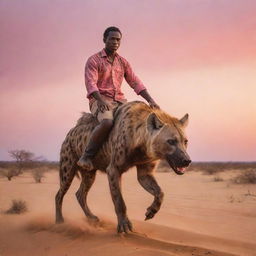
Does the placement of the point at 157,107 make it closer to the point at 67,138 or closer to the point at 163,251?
the point at 67,138

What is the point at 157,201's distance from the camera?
5816 mm

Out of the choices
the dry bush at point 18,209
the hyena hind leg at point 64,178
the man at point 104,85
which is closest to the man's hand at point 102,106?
the man at point 104,85

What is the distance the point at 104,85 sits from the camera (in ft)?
22.5

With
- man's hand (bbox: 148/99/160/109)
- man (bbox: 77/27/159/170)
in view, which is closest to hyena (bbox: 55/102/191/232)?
man (bbox: 77/27/159/170)

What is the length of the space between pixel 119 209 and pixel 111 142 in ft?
3.36

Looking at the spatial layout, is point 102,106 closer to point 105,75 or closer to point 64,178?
point 105,75

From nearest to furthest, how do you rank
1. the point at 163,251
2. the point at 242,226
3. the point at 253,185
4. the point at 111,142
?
the point at 163,251 < the point at 111,142 < the point at 242,226 < the point at 253,185

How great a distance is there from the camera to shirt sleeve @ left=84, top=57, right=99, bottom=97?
655cm

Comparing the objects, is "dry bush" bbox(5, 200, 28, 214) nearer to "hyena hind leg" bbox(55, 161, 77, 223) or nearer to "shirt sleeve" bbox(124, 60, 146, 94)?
"hyena hind leg" bbox(55, 161, 77, 223)

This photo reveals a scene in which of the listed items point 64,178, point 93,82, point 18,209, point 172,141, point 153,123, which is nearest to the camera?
point 172,141

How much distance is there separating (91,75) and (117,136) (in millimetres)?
1160

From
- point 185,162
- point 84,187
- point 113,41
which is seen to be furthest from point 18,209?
point 185,162

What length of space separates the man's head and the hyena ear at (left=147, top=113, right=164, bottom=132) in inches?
65.4

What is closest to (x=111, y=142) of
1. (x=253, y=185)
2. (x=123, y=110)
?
(x=123, y=110)
